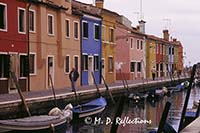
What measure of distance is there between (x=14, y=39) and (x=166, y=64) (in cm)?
4628

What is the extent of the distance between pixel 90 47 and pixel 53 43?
7293mm

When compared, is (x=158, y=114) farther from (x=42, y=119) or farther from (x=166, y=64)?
(x=166, y=64)

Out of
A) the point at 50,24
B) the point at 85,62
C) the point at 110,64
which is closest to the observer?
the point at 50,24

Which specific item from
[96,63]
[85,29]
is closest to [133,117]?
[85,29]

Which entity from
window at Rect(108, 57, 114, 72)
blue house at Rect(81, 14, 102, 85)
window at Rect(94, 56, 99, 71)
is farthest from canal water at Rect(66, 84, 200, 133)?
window at Rect(108, 57, 114, 72)

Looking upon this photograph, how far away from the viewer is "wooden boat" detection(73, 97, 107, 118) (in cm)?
2278

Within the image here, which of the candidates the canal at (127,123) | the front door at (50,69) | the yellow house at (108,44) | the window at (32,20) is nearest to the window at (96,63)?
the yellow house at (108,44)

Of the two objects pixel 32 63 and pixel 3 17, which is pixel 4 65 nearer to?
pixel 3 17

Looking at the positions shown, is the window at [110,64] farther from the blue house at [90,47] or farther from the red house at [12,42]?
the red house at [12,42]

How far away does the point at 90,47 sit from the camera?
38281 millimetres

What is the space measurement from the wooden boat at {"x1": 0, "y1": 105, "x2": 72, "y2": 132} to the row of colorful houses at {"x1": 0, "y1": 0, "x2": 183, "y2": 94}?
5.76 m

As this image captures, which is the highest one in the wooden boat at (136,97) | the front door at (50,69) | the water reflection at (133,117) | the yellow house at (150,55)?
the yellow house at (150,55)

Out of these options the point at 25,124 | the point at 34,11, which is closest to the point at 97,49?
the point at 34,11

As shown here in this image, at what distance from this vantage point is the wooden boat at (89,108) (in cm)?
2278
